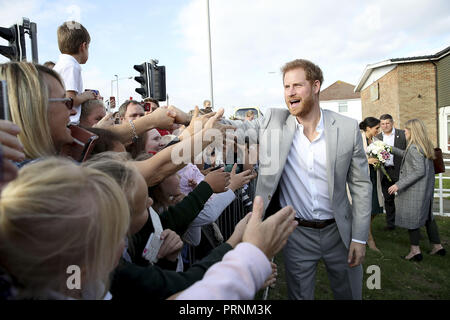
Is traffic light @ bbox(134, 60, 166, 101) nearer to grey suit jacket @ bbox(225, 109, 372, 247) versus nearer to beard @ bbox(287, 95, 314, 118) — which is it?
grey suit jacket @ bbox(225, 109, 372, 247)

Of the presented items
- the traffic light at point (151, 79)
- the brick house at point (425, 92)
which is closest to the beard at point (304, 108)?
the traffic light at point (151, 79)

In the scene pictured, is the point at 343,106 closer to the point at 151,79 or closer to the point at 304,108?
the point at 151,79

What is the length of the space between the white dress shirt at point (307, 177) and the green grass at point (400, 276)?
1.73 m

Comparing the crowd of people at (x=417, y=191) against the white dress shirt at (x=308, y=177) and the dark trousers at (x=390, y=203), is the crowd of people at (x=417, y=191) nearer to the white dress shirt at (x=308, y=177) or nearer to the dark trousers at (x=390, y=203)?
the dark trousers at (x=390, y=203)

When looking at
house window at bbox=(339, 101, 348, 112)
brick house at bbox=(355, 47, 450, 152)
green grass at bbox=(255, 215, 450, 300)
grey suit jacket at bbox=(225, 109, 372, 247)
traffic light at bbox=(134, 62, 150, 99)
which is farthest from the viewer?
house window at bbox=(339, 101, 348, 112)

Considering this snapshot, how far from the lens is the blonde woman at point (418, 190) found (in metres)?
5.31

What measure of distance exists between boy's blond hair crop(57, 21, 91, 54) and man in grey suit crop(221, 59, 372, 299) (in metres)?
2.30

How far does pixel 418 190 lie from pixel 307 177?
144 inches

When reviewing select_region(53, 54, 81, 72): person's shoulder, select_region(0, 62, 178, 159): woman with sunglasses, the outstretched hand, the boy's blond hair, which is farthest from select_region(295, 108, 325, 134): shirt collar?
the boy's blond hair

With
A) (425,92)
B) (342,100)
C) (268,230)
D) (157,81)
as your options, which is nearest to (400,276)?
(268,230)

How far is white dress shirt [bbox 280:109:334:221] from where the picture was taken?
9.11 ft

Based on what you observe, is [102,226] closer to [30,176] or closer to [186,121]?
[30,176]

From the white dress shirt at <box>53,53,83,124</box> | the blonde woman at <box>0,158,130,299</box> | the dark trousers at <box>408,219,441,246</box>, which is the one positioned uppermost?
the white dress shirt at <box>53,53,83,124</box>

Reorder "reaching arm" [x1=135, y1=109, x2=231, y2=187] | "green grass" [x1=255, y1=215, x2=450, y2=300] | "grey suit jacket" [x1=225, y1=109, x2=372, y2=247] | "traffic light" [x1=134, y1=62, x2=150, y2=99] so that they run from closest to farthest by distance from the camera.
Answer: "reaching arm" [x1=135, y1=109, x2=231, y2=187] < "grey suit jacket" [x1=225, y1=109, x2=372, y2=247] < "green grass" [x1=255, y1=215, x2=450, y2=300] < "traffic light" [x1=134, y1=62, x2=150, y2=99]
